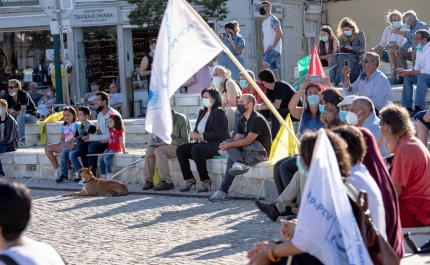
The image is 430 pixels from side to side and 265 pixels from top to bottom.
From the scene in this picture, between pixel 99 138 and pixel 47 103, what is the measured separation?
9212 millimetres

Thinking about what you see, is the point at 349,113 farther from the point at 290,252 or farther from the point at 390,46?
the point at 390,46

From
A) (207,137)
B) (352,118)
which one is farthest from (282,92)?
(352,118)

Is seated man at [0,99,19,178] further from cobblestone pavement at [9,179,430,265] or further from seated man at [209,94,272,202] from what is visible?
seated man at [209,94,272,202]

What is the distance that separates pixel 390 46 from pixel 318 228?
491 inches

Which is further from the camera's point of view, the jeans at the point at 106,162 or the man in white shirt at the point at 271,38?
the man in white shirt at the point at 271,38

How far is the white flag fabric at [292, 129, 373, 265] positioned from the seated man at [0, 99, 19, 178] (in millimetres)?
11899

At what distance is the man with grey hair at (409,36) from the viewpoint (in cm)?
1537

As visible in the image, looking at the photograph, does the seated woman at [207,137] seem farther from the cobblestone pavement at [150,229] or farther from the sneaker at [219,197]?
the sneaker at [219,197]

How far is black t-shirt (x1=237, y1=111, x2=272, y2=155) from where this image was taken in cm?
1124

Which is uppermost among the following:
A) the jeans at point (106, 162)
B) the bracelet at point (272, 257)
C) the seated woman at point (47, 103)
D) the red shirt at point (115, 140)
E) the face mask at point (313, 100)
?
the face mask at point (313, 100)

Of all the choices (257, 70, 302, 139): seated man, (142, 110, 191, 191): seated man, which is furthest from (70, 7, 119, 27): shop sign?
(257, 70, 302, 139): seated man

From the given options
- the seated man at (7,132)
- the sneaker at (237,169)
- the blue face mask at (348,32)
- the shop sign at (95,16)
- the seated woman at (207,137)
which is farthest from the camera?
the shop sign at (95,16)

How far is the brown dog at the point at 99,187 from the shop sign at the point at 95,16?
45.7 feet

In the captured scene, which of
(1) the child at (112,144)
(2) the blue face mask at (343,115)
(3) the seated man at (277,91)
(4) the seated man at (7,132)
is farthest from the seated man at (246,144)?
(4) the seated man at (7,132)
